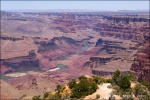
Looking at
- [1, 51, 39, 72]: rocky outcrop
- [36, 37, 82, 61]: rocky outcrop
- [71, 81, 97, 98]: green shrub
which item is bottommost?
[1, 51, 39, 72]: rocky outcrop

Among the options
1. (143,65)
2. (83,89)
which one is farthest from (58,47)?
(83,89)

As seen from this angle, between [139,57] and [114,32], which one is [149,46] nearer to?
[139,57]

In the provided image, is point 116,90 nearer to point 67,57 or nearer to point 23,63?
point 23,63

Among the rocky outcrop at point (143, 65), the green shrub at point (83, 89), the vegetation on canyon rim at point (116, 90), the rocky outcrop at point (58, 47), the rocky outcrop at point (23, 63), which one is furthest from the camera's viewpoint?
the rocky outcrop at point (58, 47)

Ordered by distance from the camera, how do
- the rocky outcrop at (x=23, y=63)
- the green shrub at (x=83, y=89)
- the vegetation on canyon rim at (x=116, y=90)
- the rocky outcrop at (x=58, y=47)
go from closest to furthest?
the vegetation on canyon rim at (x=116, y=90)
the green shrub at (x=83, y=89)
the rocky outcrop at (x=23, y=63)
the rocky outcrop at (x=58, y=47)

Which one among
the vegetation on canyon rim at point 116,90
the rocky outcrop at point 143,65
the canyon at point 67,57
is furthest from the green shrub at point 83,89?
the rocky outcrop at point 143,65

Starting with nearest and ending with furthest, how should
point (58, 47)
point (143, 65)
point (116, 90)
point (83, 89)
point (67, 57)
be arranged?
point (116, 90), point (83, 89), point (143, 65), point (67, 57), point (58, 47)

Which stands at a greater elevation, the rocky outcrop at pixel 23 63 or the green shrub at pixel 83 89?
the green shrub at pixel 83 89

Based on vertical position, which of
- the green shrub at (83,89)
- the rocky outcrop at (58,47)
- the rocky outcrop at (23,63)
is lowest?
the rocky outcrop at (23,63)

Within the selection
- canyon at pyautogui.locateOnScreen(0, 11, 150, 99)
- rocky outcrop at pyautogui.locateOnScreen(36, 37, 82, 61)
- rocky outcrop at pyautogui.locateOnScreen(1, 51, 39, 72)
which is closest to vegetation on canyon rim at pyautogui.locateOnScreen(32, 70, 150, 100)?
canyon at pyautogui.locateOnScreen(0, 11, 150, 99)

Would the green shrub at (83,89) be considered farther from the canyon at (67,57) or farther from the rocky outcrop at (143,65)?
the rocky outcrop at (143,65)

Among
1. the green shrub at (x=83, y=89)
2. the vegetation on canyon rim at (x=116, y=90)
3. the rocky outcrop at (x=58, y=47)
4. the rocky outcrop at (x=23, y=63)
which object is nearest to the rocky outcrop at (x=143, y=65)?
the vegetation on canyon rim at (x=116, y=90)

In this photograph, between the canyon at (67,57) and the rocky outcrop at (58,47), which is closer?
the canyon at (67,57)

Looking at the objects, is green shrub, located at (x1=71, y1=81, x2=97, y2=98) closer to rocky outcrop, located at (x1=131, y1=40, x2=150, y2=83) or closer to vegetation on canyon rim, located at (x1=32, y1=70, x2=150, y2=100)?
vegetation on canyon rim, located at (x1=32, y1=70, x2=150, y2=100)
